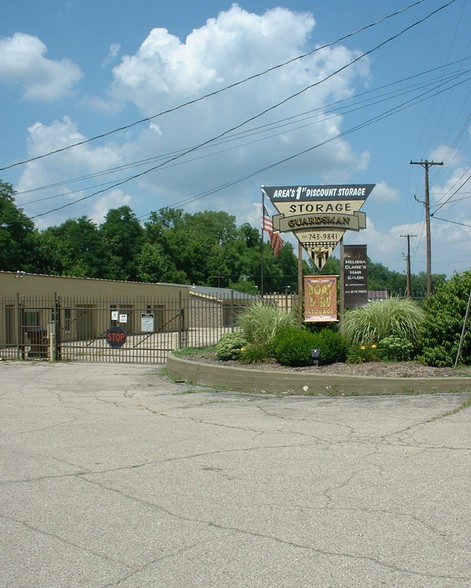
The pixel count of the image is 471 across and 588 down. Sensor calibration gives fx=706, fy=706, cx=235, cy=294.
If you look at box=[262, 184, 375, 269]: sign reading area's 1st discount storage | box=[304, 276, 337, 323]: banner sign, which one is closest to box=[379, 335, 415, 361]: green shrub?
box=[304, 276, 337, 323]: banner sign

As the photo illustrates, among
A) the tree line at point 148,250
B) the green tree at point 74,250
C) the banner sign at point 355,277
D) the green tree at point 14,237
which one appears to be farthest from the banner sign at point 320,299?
the green tree at point 74,250

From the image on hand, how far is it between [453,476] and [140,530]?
3.29 m

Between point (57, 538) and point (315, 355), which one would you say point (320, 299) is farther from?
point (57, 538)

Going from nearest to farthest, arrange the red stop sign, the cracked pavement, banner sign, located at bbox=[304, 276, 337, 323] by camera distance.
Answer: the cracked pavement
banner sign, located at bbox=[304, 276, 337, 323]
the red stop sign

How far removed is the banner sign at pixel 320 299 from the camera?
1734cm

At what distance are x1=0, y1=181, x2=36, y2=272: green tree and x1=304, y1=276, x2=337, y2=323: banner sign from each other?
52.8 metres

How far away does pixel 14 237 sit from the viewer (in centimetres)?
6819

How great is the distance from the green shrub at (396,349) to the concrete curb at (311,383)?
2.08m

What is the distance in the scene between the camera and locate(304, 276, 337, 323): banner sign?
17344mm

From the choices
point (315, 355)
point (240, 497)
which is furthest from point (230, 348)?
point (240, 497)

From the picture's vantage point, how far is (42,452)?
28.3ft

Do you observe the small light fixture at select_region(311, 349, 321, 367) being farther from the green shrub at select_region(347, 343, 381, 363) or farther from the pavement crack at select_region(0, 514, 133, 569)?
the pavement crack at select_region(0, 514, 133, 569)

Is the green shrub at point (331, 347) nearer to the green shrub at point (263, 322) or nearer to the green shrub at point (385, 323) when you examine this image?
the green shrub at point (385, 323)

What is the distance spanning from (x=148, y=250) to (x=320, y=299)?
72286mm
